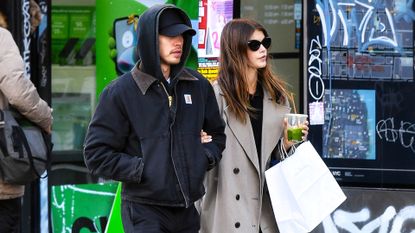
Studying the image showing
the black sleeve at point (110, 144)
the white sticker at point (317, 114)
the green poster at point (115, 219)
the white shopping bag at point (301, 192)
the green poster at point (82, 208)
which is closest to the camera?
the black sleeve at point (110, 144)

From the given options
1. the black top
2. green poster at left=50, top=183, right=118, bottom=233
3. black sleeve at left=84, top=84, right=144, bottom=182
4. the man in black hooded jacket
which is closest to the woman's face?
the black top

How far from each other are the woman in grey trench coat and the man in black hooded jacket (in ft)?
1.02

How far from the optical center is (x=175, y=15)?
13.9 ft

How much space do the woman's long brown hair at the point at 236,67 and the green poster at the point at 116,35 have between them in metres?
1.65

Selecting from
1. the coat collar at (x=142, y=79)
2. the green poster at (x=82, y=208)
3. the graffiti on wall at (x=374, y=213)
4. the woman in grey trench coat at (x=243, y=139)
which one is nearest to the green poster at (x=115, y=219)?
the green poster at (x=82, y=208)

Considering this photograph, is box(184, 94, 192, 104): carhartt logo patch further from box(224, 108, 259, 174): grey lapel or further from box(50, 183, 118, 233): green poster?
box(50, 183, 118, 233): green poster

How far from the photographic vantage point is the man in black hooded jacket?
406cm

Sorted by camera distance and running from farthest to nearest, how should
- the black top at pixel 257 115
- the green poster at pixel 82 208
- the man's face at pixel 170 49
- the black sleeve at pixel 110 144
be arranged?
the green poster at pixel 82 208, the black top at pixel 257 115, the man's face at pixel 170 49, the black sleeve at pixel 110 144

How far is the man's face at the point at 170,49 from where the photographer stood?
4.19 m

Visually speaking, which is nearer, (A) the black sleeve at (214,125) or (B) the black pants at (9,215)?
(A) the black sleeve at (214,125)

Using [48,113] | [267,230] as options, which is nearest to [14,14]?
[48,113]

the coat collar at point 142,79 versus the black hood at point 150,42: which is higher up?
the black hood at point 150,42

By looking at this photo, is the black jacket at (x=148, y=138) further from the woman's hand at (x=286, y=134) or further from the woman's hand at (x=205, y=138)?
the woman's hand at (x=286, y=134)

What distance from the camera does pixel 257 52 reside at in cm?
458
